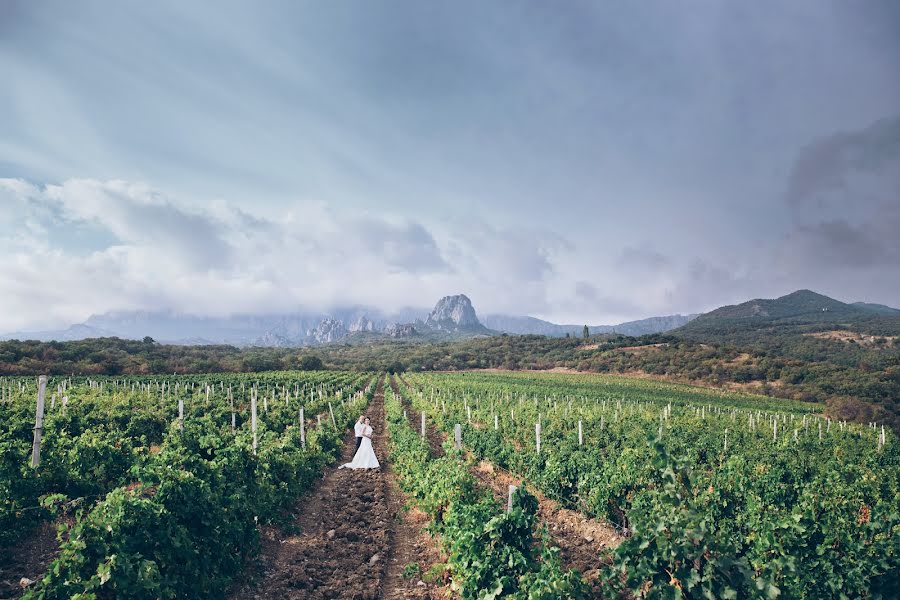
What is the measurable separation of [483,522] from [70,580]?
16.0 feet

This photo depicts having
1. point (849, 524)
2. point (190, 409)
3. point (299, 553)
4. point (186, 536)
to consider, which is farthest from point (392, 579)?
point (190, 409)

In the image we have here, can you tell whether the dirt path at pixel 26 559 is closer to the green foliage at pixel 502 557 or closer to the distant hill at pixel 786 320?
the green foliage at pixel 502 557

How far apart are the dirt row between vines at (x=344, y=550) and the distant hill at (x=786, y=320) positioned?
425 feet

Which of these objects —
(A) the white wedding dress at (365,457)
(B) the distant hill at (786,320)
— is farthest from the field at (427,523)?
(B) the distant hill at (786,320)

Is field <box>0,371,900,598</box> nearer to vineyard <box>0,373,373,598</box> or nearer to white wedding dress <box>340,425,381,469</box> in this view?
vineyard <box>0,373,373,598</box>

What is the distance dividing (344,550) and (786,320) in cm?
17732

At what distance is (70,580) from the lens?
13.9 ft

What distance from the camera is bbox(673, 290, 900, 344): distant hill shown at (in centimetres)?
11312

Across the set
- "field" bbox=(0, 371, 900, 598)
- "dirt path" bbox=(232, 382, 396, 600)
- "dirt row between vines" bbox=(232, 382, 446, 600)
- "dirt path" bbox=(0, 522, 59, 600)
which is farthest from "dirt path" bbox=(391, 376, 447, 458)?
"dirt path" bbox=(0, 522, 59, 600)

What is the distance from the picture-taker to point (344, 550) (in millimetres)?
8836

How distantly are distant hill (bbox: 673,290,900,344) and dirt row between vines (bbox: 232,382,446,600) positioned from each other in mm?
129410

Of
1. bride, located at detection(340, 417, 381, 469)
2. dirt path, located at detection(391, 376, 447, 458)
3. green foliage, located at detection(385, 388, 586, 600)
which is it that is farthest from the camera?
dirt path, located at detection(391, 376, 447, 458)

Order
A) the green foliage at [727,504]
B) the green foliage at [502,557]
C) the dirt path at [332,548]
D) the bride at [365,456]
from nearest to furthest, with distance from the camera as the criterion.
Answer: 1. the green foliage at [727,504]
2. the green foliage at [502,557]
3. the dirt path at [332,548]
4. the bride at [365,456]

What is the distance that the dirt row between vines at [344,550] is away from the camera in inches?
284
